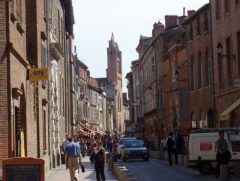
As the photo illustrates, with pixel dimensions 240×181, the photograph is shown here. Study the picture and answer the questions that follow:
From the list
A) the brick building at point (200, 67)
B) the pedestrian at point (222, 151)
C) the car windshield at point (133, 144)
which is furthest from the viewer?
the car windshield at point (133, 144)

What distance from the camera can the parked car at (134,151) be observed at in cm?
4909

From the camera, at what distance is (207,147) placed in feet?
95.9

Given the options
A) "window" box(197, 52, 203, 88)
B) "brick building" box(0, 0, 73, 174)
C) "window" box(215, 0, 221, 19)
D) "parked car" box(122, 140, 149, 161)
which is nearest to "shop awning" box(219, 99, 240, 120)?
"window" box(215, 0, 221, 19)

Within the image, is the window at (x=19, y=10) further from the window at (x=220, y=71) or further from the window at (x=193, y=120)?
the window at (x=193, y=120)

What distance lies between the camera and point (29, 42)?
2877 cm

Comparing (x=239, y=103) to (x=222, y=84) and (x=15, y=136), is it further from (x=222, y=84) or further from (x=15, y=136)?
(x=15, y=136)

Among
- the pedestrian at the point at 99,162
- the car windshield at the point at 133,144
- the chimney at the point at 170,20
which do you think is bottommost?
the pedestrian at the point at 99,162

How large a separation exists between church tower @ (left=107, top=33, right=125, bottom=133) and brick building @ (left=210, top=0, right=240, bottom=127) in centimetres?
12643

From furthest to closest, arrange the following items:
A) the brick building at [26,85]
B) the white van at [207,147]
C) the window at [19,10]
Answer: the white van at [207,147] → the window at [19,10] → the brick building at [26,85]

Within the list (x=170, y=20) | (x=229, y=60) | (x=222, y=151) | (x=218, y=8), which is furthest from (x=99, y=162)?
(x=170, y=20)

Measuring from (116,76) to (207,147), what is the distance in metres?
155

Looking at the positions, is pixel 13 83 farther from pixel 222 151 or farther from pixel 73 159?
pixel 222 151

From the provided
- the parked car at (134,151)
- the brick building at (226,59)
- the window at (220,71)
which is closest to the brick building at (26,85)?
the parked car at (134,151)

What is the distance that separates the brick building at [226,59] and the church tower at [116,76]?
126434mm
